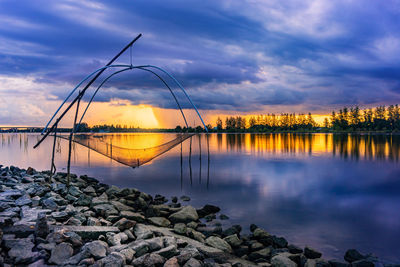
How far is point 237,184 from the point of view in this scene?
43.2 ft

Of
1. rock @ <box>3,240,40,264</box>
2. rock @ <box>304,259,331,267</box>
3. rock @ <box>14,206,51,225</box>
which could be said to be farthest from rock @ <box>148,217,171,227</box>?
rock @ <box>304,259,331,267</box>

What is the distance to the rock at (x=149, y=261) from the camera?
3.77 metres

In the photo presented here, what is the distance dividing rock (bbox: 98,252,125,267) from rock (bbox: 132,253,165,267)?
0.63 feet

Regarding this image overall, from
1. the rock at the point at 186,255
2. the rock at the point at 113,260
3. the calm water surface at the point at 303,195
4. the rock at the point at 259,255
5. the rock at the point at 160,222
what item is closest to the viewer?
the rock at the point at 113,260

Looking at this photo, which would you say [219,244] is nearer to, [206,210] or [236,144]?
[206,210]

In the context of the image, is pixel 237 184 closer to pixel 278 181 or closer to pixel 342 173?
pixel 278 181

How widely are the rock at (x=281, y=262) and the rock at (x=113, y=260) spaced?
2374 mm

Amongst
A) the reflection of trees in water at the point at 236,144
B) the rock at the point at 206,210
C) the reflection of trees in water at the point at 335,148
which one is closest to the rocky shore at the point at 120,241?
the rock at the point at 206,210

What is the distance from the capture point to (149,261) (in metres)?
3.81

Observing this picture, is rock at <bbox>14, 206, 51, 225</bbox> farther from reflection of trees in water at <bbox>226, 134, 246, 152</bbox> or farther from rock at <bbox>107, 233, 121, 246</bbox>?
reflection of trees in water at <bbox>226, 134, 246, 152</bbox>

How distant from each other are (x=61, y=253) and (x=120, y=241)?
3.23ft

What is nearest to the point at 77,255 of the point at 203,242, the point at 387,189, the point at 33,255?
the point at 33,255

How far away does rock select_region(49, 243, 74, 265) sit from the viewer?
143 inches

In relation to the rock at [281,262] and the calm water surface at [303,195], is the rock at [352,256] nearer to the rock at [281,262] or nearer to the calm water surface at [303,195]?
the calm water surface at [303,195]
